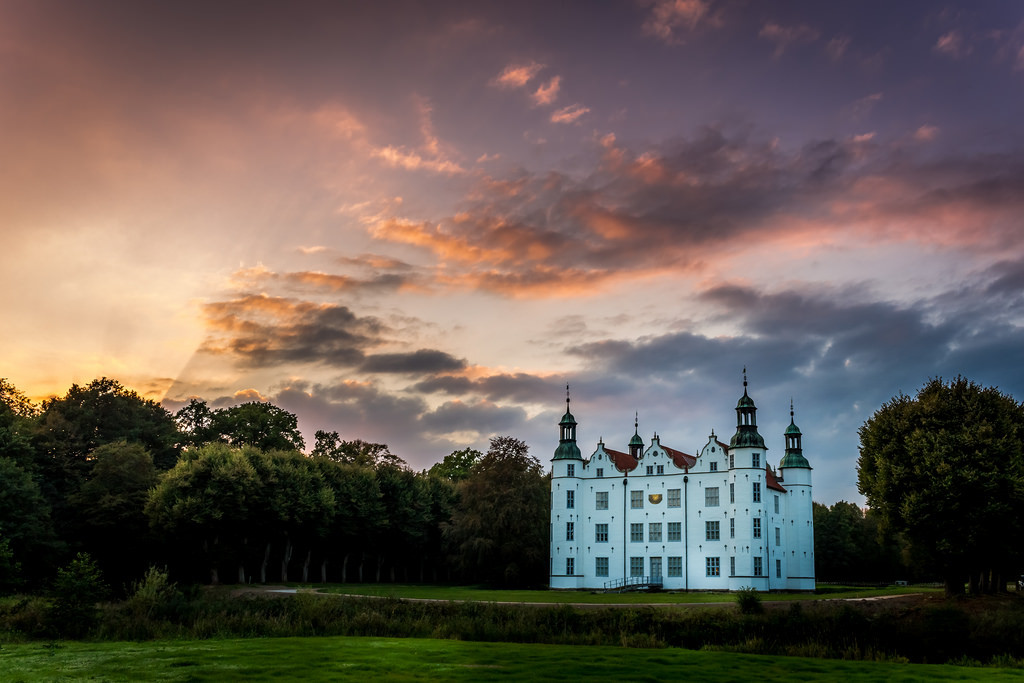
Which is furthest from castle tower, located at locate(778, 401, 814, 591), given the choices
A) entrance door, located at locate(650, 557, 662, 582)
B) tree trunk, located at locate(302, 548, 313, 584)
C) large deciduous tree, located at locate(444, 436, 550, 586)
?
tree trunk, located at locate(302, 548, 313, 584)

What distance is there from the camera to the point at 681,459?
2650 inches

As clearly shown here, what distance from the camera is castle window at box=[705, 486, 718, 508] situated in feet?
206

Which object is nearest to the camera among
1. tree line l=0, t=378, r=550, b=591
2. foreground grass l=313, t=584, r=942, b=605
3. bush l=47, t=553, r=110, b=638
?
bush l=47, t=553, r=110, b=638

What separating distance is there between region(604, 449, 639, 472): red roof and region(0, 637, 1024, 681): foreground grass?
44.3 m

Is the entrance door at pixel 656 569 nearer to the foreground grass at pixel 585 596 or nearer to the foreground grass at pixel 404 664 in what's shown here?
the foreground grass at pixel 585 596

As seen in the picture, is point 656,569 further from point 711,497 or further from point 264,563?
point 264,563

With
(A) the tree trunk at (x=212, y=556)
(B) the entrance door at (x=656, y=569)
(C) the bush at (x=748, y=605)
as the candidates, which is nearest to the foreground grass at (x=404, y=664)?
(C) the bush at (x=748, y=605)

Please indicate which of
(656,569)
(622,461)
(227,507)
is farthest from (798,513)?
(227,507)

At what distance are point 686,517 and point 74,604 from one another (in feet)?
149

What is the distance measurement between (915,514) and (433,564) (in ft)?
171

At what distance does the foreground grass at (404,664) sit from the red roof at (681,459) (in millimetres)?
42212

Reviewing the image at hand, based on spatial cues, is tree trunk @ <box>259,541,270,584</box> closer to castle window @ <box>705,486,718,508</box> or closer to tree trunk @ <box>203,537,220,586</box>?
tree trunk @ <box>203,537,220,586</box>

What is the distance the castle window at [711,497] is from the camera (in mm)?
62812

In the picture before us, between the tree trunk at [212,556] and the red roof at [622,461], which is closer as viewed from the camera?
the tree trunk at [212,556]
